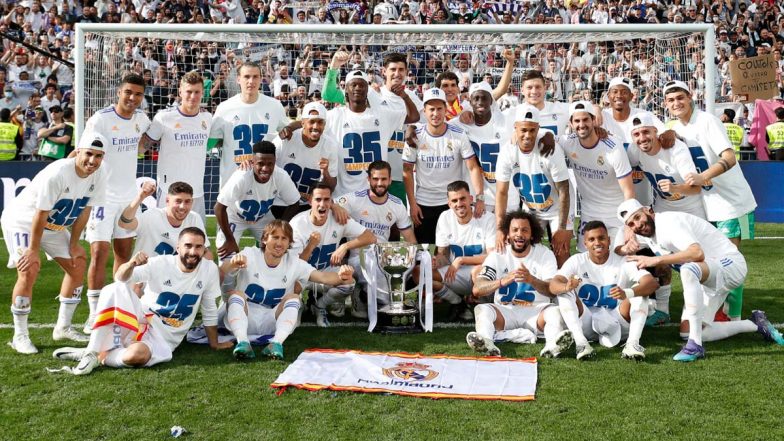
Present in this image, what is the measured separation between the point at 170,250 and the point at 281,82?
406cm

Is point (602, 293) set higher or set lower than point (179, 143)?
lower

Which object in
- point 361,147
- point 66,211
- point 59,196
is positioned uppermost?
point 361,147

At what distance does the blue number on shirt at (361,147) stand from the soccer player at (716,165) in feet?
8.16

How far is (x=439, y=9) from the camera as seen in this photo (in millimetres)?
17203

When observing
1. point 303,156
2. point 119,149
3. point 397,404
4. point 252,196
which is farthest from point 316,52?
point 397,404

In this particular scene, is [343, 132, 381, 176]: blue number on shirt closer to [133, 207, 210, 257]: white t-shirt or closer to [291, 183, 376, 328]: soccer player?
[291, 183, 376, 328]: soccer player

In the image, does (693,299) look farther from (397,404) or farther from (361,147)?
(361,147)

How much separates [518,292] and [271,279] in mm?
1822

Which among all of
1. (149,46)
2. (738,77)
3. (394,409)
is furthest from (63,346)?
(738,77)

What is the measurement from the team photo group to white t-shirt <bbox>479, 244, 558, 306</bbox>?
0.05 ft

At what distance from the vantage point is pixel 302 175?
7070mm

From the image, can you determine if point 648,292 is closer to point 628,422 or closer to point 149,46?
point 628,422

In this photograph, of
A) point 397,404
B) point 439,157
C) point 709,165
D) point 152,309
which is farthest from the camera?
point 439,157

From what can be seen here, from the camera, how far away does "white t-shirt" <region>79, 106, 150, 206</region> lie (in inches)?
258
